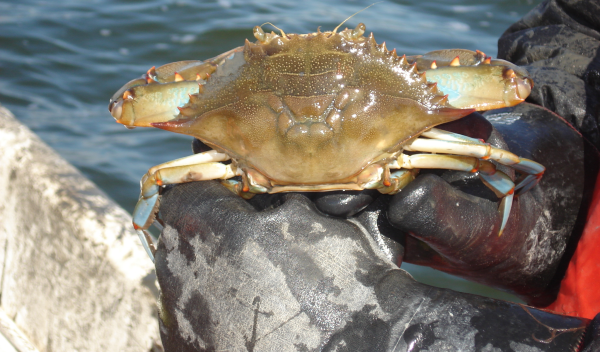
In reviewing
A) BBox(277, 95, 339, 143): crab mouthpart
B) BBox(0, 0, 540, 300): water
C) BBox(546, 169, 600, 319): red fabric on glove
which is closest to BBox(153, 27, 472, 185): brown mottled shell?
BBox(277, 95, 339, 143): crab mouthpart

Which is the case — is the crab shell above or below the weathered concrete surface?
above

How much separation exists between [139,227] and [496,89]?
1540 mm

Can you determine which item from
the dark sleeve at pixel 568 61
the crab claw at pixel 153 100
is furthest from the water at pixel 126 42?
the dark sleeve at pixel 568 61

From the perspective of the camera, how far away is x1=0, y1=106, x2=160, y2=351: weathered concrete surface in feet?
7.47

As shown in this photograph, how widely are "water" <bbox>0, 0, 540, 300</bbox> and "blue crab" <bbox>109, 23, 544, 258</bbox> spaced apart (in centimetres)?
290

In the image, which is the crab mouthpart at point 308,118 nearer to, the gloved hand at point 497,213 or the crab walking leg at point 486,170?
the gloved hand at point 497,213

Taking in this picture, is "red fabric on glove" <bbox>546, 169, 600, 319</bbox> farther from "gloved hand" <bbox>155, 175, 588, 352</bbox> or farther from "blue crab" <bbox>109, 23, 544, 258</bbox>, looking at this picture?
"gloved hand" <bbox>155, 175, 588, 352</bbox>

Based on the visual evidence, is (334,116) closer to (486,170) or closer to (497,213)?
(486,170)

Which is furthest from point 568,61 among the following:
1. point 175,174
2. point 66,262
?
point 66,262

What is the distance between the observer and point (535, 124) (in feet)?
7.52

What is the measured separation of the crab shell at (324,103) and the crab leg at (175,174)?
0.07 m

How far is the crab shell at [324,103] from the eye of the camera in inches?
71.2

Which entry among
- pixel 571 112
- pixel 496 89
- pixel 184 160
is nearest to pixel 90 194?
pixel 184 160

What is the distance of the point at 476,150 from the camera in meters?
1.86
